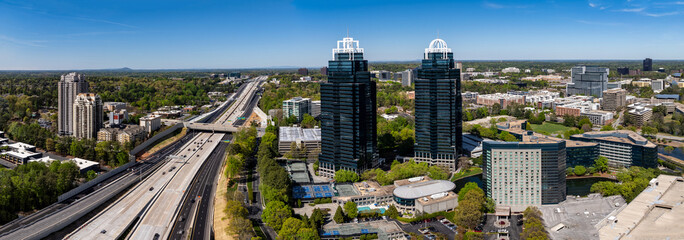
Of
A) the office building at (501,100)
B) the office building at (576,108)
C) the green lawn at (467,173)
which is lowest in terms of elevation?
the green lawn at (467,173)

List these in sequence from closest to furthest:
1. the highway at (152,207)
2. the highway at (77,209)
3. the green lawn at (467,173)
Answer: the highway at (77,209)
the highway at (152,207)
the green lawn at (467,173)

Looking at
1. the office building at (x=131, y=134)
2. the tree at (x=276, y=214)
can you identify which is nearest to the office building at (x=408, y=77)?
the office building at (x=131, y=134)

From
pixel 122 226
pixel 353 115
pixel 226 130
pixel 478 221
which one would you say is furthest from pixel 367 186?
pixel 226 130

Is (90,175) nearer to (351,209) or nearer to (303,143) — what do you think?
(303,143)

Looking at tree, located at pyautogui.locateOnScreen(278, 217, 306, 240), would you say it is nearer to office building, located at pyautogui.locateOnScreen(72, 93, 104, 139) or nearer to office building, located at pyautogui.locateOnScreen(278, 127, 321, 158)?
office building, located at pyautogui.locateOnScreen(278, 127, 321, 158)

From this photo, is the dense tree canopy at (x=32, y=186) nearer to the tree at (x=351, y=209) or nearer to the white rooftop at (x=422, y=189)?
the tree at (x=351, y=209)

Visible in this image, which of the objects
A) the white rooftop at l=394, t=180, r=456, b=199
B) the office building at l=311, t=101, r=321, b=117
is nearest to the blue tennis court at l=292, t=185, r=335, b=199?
the white rooftop at l=394, t=180, r=456, b=199

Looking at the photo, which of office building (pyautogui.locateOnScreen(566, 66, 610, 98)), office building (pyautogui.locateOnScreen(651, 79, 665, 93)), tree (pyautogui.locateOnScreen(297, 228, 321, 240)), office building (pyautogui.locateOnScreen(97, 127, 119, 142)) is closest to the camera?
tree (pyautogui.locateOnScreen(297, 228, 321, 240))
